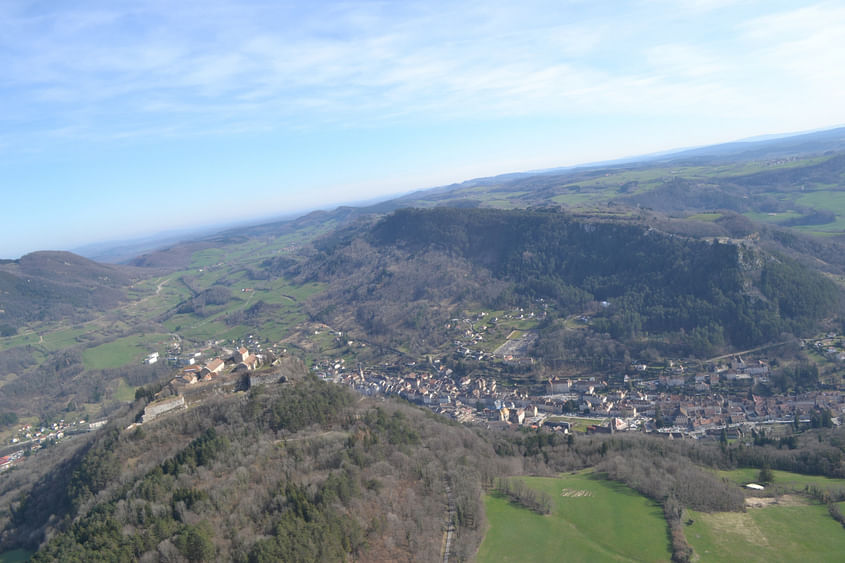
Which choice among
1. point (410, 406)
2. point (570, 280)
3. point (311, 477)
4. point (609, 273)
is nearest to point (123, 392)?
point (410, 406)

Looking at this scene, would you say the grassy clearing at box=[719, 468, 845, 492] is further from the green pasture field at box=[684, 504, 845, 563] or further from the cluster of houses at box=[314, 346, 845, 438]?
the cluster of houses at box=[314, 346, 845, 438]

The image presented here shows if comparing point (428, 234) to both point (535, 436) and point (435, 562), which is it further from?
point (435, 562)

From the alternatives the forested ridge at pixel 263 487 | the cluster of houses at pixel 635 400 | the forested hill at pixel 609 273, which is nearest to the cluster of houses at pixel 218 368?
the forested ridge at pixel 263 487

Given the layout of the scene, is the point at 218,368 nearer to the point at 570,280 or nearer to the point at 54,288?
the point at 570,280

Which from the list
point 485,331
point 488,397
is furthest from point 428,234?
point 488,397

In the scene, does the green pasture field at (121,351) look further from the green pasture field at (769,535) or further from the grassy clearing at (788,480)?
the grassy clearing at (788,480)

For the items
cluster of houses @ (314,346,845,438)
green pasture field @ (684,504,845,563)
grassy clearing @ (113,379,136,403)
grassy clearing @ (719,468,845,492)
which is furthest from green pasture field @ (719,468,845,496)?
grassy clearing @ (113,379,136,403)
